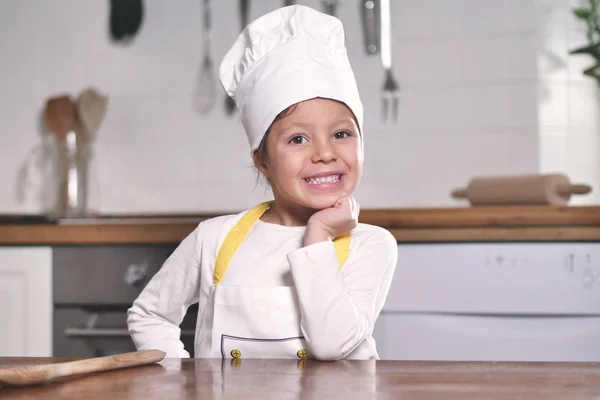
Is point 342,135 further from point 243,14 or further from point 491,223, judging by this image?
point 243,14

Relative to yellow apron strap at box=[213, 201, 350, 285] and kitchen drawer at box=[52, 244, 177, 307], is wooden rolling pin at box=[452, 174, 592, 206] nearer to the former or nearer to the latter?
kitchen drawer at box=[52, 244, 177, 307]

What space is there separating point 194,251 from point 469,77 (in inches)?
56.7

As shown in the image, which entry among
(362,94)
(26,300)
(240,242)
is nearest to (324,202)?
(240,242)

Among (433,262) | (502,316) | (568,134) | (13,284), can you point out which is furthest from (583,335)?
(13,284)

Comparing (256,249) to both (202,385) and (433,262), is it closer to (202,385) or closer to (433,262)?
(202,385)

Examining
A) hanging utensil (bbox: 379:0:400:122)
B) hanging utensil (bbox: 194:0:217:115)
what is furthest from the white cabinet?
hanging utensil (bbox: 379:0:400:122)

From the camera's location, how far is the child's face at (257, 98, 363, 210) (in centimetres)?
110

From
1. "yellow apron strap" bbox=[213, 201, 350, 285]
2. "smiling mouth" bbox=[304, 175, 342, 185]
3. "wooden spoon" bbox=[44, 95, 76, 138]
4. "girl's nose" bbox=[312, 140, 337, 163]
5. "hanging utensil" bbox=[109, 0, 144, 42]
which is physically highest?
"hanging utensil" bbox=[109, 0, 144, 42]

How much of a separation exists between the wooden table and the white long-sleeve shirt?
16 centimetres

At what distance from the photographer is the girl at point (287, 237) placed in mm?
1020

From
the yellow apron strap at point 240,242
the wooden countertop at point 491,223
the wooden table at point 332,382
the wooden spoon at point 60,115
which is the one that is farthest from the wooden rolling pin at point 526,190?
the wooden spoon at point 60,115

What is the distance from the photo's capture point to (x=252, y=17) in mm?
2559

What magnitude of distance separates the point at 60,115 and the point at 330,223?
5.72 feet

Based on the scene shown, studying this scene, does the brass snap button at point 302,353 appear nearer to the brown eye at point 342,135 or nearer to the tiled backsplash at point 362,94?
the brown eye at point 342,135
